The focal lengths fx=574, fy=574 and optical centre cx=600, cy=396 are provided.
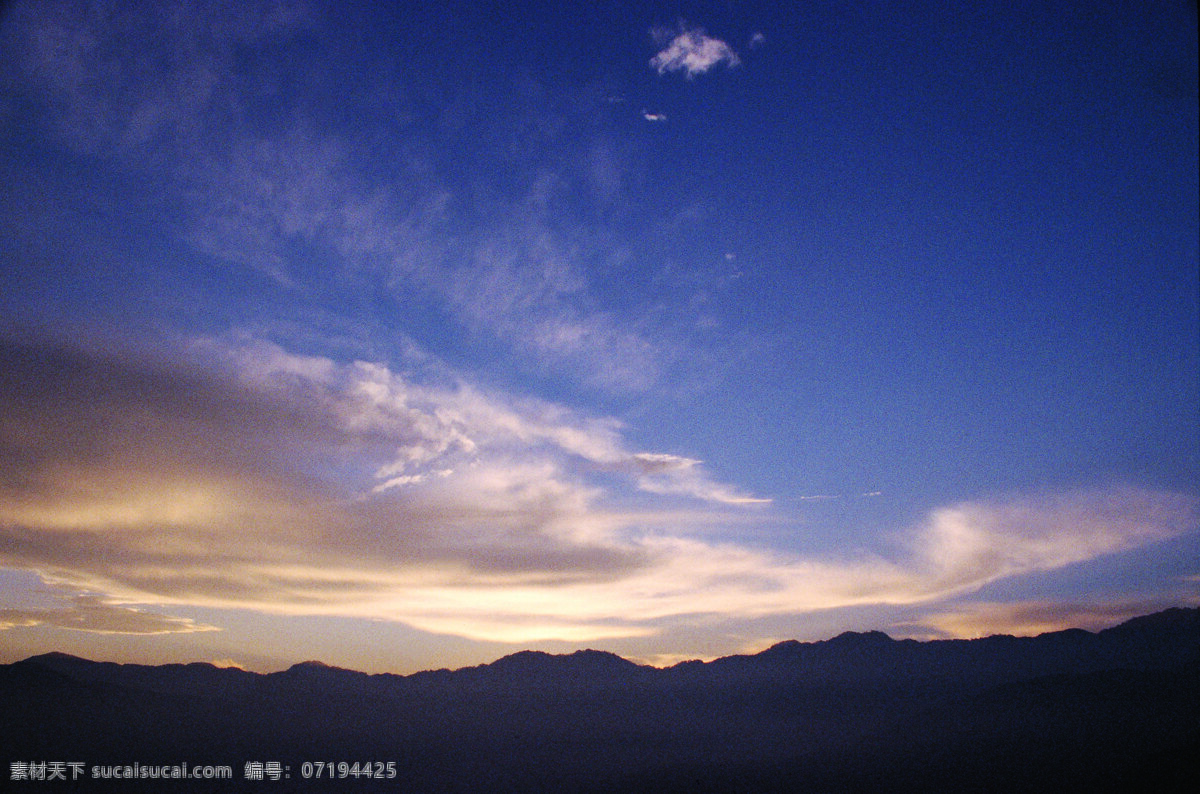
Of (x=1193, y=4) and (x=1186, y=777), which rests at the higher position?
(x=1193, y=4)

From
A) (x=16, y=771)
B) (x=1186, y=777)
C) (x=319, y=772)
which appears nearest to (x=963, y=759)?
(x=1186, y=777)

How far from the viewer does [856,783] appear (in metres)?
180

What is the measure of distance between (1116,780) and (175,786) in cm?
28361

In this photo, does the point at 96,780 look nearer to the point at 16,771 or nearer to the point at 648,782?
the point at 648,782

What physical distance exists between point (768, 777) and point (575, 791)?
6637 centimetres

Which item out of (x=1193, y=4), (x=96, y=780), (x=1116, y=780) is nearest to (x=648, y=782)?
(x=1116, y=780)

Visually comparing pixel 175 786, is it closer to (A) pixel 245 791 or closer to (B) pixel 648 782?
(A) pixel 245 791

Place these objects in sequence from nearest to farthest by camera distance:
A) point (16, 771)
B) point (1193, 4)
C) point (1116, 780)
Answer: point (1193, 4) < point (16, 771) < point (1116, 780)

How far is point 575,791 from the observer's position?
655ft

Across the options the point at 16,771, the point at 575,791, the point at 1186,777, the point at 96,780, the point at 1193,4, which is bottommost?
the point at 575,791

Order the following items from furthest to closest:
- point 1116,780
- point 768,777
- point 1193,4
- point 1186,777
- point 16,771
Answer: point 768,777, point 1116,780, point 1186,777, point 16,771, point 1193,4

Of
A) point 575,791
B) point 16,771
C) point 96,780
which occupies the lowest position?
point 575,791

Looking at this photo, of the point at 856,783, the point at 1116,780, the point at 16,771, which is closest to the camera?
the point at 16,771

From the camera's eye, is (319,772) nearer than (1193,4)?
No
